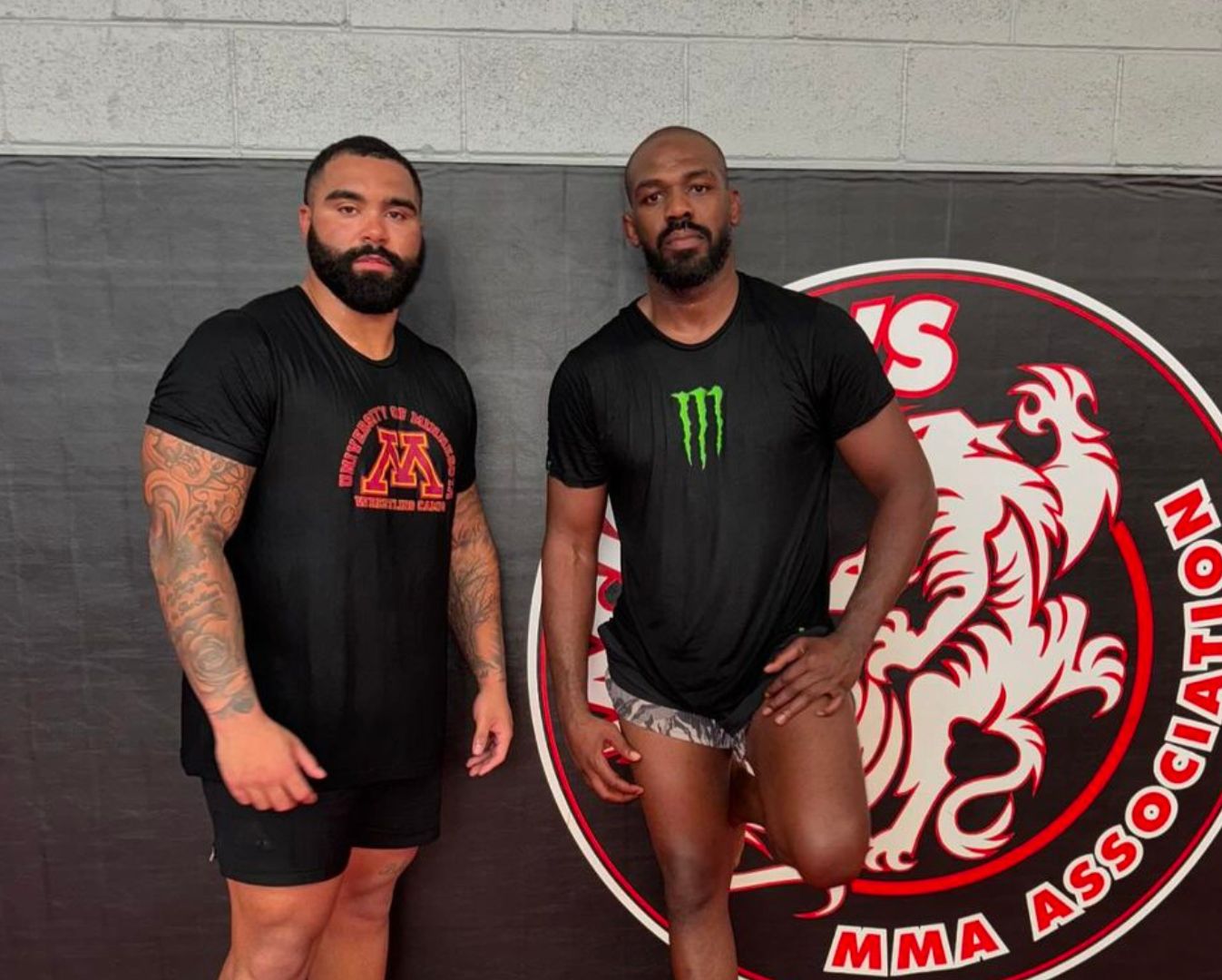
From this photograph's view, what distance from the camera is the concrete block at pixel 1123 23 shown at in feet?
6.01

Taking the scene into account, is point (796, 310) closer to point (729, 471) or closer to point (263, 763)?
point (729, 471)

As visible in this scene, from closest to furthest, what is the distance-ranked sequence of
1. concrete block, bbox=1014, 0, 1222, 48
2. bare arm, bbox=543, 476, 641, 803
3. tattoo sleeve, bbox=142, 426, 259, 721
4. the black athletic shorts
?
1. tattoo sleeve, bbox=142, 426, 259, 721
2. the black athletic shorts
3. bare arm, bbox=543, 476, 641, 803
4. concrete block, bbox=1014, 0, 1222, 48

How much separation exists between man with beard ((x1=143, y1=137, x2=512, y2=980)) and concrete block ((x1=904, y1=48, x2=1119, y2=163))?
1.07 metres

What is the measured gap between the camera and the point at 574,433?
61.8 inches

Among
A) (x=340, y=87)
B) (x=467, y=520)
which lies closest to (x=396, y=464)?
(x=467, y=520)

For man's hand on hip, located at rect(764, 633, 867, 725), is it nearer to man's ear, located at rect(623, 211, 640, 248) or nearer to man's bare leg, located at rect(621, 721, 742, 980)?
man's bare leg, located at rect(621, 721, 742, 980)

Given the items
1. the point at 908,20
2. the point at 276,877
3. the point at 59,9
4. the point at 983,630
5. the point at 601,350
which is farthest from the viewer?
the point at 983,630

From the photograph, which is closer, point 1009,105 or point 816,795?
point 816,795

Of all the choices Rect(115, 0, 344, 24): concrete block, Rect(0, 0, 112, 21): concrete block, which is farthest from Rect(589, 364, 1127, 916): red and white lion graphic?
Rect(0, 0, 112, 21): concrete block

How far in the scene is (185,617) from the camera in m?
1.26

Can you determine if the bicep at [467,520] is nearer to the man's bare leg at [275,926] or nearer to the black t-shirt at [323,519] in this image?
the black t-shirt at [323,519]

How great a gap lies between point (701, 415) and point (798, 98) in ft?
2.53

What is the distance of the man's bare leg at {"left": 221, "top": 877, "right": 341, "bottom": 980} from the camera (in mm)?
1390

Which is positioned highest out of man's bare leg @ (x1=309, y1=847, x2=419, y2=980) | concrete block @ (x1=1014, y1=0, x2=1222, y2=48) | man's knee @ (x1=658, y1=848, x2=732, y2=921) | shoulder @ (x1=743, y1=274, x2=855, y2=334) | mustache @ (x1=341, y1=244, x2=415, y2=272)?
concrete block @ (x1=1014, y1=0, x2=1222, y2=48)
